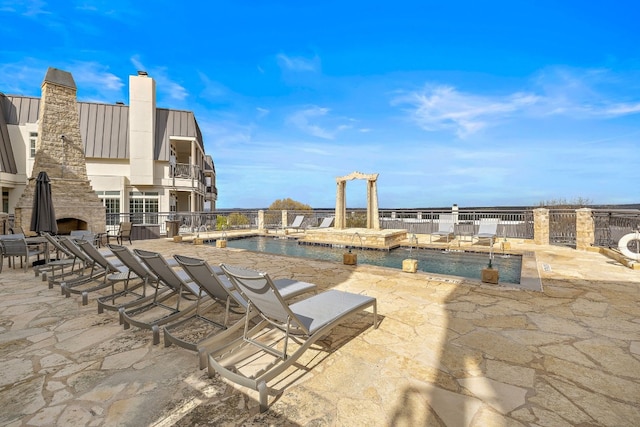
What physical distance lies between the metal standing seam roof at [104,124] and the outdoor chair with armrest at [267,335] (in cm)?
1924

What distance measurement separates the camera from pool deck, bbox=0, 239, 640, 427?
6.53 feet

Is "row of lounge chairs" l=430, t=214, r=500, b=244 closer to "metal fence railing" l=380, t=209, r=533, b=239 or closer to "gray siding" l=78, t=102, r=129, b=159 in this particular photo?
"metal fence railing" l=380, t=209, r=533, b=239

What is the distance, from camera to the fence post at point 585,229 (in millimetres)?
9594

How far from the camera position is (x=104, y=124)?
18531mm

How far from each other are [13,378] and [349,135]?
25.2 meters

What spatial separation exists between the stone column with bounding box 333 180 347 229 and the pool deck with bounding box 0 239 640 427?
10715mm

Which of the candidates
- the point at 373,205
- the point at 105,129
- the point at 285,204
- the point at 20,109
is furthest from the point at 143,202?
the point at 373,205

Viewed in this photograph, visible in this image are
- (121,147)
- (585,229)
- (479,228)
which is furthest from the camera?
(121,147)

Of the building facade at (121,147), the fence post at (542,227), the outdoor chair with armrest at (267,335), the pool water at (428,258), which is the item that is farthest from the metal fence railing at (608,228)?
the building facade at (121,147)

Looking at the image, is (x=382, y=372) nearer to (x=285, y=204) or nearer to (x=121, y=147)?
(x=121, y=147)

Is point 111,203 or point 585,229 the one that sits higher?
point 111,203

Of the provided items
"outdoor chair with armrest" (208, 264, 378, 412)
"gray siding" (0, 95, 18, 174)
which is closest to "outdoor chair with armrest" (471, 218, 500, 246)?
"outdoor chair with armrest" (208, 264, 378, 412)

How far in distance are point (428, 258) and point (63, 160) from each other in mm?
14645

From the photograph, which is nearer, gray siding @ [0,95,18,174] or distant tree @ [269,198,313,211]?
gray siding @ [0,95,18,174]
